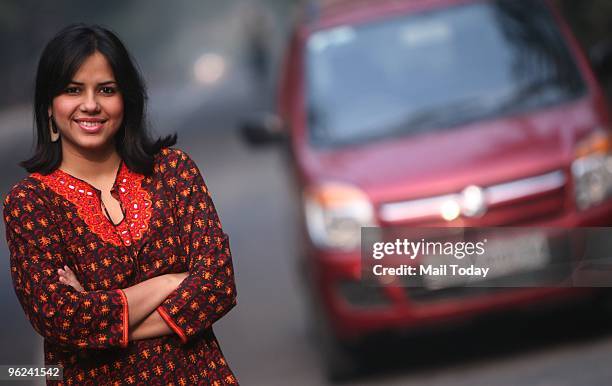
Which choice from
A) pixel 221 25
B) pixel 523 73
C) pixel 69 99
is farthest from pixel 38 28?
pixel 221 25

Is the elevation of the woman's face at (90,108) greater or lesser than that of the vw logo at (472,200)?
greater

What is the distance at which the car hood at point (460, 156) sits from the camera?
6.20m

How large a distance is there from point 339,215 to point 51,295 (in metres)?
3.55

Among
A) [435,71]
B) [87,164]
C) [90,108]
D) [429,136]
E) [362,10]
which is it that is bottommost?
[87,164]

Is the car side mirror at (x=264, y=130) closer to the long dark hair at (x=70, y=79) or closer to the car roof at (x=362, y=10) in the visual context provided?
the car roof at (x=362, y=10)

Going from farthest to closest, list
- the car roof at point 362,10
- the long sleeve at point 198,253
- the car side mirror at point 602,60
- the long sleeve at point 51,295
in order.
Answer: the car roof at point 362,10 → the car side mirror at point 602,60 → the long sleeve at point 198,253 → the long sleeve at point 51,295

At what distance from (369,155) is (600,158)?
1102 mm

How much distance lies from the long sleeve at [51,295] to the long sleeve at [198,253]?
0.46 feet

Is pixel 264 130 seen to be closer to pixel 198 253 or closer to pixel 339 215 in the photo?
pixel 339 215

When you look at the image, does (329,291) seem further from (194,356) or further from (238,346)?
(194,356)

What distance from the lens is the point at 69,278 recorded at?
283 cm

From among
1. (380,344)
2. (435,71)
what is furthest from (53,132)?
(435,71)

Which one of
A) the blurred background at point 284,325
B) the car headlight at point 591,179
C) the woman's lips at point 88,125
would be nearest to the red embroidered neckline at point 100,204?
the woman's lips at point 88,125

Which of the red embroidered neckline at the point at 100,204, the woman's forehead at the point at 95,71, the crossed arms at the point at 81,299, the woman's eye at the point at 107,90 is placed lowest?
the crossed arms at the point at 81,299
